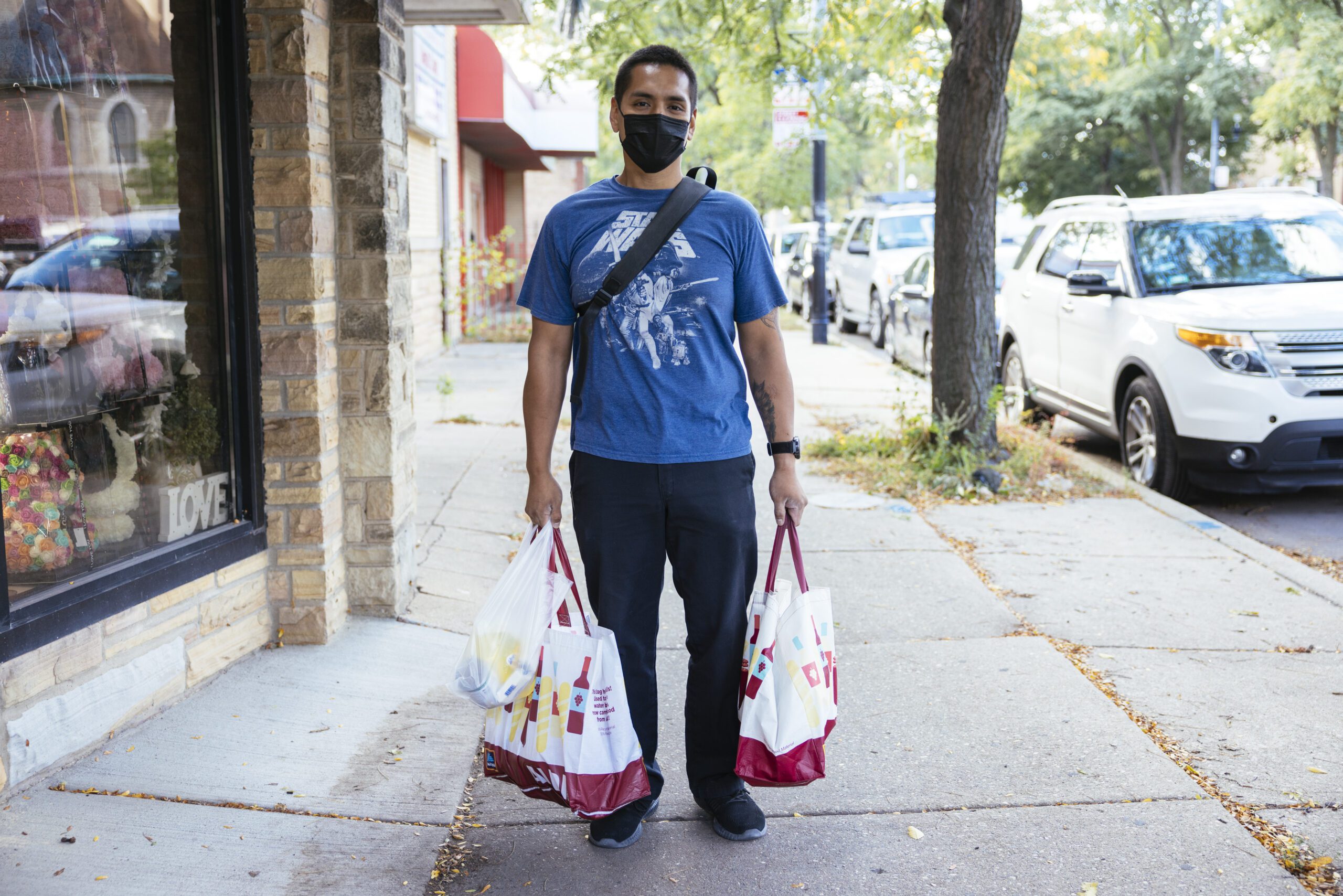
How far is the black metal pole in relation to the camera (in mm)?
17969

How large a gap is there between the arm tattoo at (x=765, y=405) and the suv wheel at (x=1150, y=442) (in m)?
5.23

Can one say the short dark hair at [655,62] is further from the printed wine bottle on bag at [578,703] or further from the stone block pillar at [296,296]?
the stone block pillar at [296,296]

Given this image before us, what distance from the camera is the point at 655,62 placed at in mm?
3191

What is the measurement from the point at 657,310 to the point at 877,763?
1733 mm

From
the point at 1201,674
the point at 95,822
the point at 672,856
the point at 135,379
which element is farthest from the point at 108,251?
the point at 1201,674

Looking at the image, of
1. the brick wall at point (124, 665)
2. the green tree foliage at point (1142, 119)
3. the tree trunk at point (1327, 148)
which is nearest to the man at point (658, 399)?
the brick wall at point (124, 665)

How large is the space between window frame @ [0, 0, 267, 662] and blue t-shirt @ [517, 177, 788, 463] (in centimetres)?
179

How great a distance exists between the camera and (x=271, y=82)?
4.52 m

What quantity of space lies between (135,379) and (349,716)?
1.37 metres

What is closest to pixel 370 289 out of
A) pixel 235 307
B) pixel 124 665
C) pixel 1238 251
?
pixel 235 307

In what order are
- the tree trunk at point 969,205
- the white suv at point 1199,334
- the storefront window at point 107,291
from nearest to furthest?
1. the storefront window at point 107,291
2. the white suv at point 1199,334
3. the tree trunk at point 969,205

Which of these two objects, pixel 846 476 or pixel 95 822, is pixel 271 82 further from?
pixel 846 476

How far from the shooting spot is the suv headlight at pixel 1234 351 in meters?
7.22

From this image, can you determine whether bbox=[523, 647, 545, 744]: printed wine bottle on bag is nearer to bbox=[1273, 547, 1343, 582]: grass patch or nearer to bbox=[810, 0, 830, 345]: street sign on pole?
bbox=[1273, 547, 1343, 582]: grass patch
